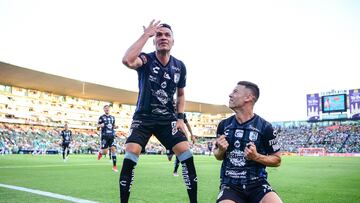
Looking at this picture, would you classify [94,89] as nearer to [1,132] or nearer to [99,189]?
[1,132]

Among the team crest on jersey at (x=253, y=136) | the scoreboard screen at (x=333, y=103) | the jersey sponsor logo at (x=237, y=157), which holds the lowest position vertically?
the jersey sponsor logo at (x=237, y=157)

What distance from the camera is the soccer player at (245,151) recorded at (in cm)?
353

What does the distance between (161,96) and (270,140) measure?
1703 mm

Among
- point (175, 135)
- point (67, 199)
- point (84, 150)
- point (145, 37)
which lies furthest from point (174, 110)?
point (84, 150)

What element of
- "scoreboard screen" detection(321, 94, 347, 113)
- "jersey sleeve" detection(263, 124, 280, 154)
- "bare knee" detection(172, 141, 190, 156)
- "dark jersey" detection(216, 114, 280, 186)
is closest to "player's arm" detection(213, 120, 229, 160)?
"dark jersey" detection(216, 114, 280, 186)

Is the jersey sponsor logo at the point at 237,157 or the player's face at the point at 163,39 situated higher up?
the player's face at the point at 163,39

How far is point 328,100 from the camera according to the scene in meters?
62.9

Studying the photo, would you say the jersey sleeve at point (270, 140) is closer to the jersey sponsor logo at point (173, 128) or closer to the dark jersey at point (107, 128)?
the jersey sponsor logo at point (173, 128)

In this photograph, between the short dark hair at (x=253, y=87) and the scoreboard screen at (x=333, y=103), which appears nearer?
the short dark hair at (x=253, y=87)

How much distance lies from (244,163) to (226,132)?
42 cm

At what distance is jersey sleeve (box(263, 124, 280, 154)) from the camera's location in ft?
12.3

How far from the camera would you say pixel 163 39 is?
4.72 m

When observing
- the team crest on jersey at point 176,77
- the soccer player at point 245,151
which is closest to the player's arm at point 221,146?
the soccer player at point 245,151

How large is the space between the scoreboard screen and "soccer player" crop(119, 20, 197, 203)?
206 feet
